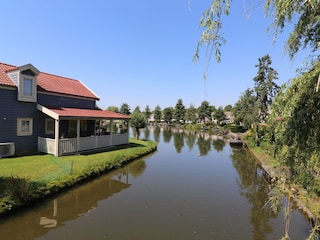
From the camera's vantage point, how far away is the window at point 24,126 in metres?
13.8

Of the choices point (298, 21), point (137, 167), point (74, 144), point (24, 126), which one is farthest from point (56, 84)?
point (298, 21)

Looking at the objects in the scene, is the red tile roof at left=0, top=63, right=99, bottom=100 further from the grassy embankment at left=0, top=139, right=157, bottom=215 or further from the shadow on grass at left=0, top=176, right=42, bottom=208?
the shadow on grass at left=0, top=176, right=42, bottom=208

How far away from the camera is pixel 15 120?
1357 cm

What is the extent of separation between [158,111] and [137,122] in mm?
68617

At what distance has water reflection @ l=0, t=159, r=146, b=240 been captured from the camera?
20.4 ft

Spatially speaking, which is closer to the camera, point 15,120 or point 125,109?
point 15,120

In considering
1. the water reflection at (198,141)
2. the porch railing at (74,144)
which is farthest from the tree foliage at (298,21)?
the water reflection at (198,141)

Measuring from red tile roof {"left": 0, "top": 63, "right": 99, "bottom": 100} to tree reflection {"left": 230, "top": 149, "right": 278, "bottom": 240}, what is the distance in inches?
563

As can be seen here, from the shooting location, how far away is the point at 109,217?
7293 millimetres

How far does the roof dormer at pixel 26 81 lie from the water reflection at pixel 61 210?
24.6 ft

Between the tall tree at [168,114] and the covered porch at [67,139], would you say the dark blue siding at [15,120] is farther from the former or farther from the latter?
the tall tree at [168,114]

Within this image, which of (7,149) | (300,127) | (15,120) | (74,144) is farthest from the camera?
(74,144)

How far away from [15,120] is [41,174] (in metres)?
5.74

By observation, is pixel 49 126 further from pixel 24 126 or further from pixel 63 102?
pixel 63 102
